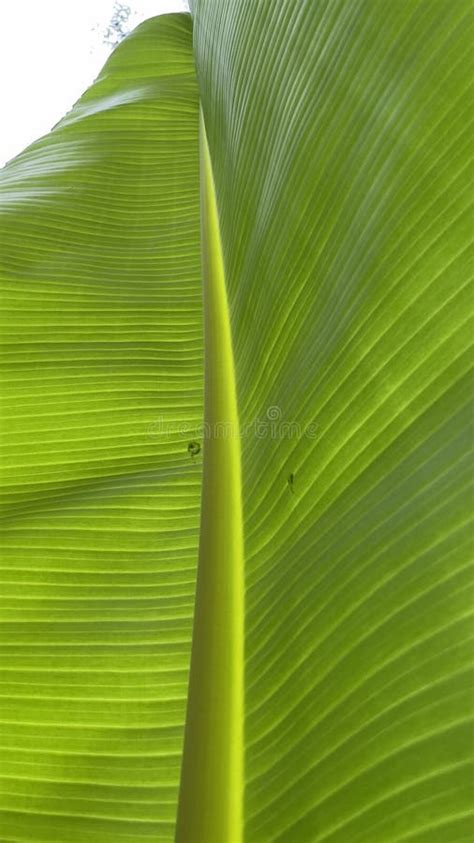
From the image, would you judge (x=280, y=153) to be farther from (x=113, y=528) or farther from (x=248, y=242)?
(x=113, y=528)

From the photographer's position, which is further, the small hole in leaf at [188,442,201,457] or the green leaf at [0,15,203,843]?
the small hole in leaf at [188,442,201,457]

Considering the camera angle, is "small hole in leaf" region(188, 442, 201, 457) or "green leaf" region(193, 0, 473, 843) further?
"small hole in leaf" region(188, 442, 201, 457)

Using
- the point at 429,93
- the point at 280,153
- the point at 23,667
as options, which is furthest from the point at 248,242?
the point at 23,667

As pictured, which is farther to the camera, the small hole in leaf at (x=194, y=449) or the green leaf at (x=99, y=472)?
the small hole in leaf at (x=194, y=449)

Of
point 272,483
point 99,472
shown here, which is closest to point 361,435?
point 272,483

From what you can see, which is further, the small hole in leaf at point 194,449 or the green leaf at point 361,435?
the small hole in leaf at point 194,449

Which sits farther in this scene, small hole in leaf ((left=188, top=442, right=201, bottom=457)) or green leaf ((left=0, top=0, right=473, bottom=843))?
small hole in leaf ((left=188, top=442, right=201, bottom=457))
